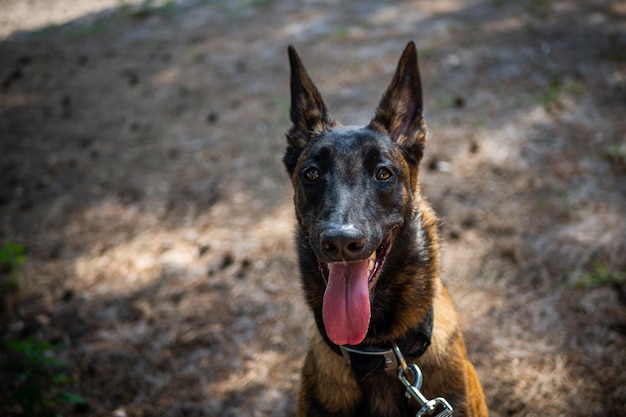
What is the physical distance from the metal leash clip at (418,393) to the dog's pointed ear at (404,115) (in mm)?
1315

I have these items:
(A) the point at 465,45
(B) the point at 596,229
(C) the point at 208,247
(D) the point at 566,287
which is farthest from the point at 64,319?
(A) the point at 465,45

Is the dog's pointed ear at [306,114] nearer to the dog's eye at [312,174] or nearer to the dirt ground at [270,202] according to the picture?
the dog's eye at [312,174]

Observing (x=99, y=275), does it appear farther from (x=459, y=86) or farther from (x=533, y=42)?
(x=533, y=42)

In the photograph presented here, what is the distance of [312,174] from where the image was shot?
279 cm

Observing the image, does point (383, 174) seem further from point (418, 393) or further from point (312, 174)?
point (418, 393)

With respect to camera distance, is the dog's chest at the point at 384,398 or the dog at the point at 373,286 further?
the dog's chest at the point at 384,398

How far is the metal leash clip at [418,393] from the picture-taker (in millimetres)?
2229

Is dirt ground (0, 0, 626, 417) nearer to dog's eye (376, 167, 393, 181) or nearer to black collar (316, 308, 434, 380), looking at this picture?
black collar (316, 308, 434, 380)

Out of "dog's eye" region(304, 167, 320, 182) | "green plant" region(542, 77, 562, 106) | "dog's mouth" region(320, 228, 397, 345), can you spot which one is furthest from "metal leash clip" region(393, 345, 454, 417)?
"green plant" region(542, 77, 562, 106)

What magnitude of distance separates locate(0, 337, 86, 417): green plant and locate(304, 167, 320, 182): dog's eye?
211 centimetres

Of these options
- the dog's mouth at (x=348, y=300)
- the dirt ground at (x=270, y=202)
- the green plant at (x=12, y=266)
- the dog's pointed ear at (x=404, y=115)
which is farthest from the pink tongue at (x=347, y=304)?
the green plant at (x=12, y=266)

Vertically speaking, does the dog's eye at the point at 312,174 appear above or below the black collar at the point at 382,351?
above

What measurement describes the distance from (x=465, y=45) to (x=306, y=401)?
6.79m

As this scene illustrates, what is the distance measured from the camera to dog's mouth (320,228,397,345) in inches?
92.5
